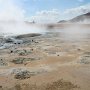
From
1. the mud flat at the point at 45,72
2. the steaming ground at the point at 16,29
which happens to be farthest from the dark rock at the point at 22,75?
the steaming ground at the point at 16,29

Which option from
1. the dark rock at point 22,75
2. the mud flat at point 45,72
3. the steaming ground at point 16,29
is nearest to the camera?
the mud flat at point 45,72

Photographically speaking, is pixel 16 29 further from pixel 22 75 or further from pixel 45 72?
pixel 22 75

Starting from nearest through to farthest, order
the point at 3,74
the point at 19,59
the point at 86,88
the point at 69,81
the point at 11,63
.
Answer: the point at 86,88 → the point at 69,81 → the point at 3,74 → the point at 11,63 → the point at 19,59

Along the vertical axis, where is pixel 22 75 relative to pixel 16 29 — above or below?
below

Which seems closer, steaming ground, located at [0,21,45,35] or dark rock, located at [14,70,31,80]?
dark rock, located at [14,70,31,80]

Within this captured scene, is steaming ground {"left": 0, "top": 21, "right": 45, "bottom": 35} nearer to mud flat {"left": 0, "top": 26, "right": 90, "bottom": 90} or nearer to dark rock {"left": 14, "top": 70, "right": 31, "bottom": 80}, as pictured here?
mud flat {"left": 0, "top": 26, "right": 90, "bottom": 90}

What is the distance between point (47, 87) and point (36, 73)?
1613mm

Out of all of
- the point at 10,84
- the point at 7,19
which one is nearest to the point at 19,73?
the point at 10,84

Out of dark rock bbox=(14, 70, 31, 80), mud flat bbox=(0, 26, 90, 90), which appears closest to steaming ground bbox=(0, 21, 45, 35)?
mud flat bbox=(0, 26, 90, 90)

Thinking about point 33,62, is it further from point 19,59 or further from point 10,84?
point 10,84

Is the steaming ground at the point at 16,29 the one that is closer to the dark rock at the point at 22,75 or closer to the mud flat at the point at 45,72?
the mud flat at the point at 45,72

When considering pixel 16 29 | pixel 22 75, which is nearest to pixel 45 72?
pixel 22 75

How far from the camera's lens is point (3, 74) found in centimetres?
932

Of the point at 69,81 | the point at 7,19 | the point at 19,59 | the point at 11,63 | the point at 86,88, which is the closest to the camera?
the point at 86,88
